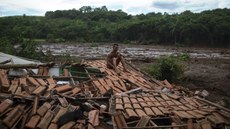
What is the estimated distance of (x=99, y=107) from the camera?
18.2 ft

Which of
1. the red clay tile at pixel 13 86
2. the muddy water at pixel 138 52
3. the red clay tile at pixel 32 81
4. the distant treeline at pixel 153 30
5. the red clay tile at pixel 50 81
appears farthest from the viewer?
the distant treeline at pixel 153 30

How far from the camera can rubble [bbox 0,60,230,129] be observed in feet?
16.3

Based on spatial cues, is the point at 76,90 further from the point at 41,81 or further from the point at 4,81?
the point at 4,81

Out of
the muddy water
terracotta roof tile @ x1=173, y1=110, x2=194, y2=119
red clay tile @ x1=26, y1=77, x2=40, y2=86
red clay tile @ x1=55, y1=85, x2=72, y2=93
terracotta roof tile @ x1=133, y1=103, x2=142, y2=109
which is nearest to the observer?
terracotta roof tile @ x1=173, y1=110, x2=194, y2=119

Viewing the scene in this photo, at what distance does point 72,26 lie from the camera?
58.1m

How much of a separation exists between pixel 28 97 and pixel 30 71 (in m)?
2.46

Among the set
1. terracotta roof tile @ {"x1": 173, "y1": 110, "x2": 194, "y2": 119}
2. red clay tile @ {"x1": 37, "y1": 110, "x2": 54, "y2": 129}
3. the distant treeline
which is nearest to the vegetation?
the distant treeline

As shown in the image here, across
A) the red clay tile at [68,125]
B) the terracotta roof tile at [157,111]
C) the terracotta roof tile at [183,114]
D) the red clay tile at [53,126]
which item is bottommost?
the red clay tile at [53,126]

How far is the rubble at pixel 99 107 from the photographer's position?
16.3ft

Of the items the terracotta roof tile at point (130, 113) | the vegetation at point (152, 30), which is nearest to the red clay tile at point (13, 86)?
the terracotta roof tile at point (130, 113)

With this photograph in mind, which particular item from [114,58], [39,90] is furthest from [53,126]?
[114,58]

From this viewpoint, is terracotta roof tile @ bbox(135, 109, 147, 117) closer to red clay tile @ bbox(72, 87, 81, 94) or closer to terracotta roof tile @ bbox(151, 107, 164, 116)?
terracotta roof tile @ bbox(151, 107, 164, 116)

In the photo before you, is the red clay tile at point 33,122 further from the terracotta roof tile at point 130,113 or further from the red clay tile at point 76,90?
the terracotta roof tile at point 130,113

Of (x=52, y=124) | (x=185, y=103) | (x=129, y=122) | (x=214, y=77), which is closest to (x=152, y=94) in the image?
(x=185, y=103)
